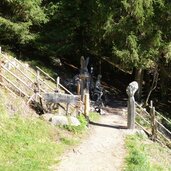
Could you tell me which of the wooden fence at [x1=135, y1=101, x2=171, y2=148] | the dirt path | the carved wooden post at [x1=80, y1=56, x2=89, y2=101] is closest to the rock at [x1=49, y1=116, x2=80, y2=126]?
the dirt path

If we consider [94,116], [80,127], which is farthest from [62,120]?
[94,116]

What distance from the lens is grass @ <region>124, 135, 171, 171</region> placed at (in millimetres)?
14258

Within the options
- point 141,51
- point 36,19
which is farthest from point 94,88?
point 36,19

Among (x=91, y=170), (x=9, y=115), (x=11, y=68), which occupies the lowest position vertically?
(x=91, y=170)

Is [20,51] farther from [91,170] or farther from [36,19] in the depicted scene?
[91,170]

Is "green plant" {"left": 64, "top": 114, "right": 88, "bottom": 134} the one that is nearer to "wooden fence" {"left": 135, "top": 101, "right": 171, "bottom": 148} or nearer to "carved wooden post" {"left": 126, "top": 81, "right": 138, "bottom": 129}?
"carved wooden post" {"left": 126, "top": 81, "right": 138, "bottom": 129}

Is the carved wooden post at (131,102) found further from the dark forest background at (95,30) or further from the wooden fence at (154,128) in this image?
the dark forest background at (95,30)

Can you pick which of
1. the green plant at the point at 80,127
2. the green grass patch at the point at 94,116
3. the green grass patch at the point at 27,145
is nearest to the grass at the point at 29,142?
the green grass patch at the point at 27,145

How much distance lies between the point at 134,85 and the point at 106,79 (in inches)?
406

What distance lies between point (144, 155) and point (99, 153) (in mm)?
1547

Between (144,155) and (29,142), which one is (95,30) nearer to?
(144,155)

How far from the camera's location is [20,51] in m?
24.1

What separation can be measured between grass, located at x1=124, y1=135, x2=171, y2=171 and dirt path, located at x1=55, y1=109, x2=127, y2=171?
290 millimetres

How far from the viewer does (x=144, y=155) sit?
15195mm
